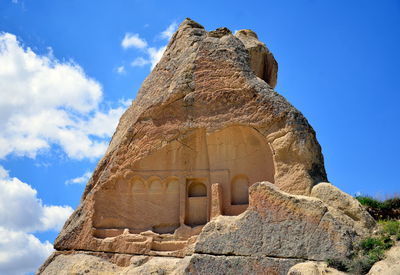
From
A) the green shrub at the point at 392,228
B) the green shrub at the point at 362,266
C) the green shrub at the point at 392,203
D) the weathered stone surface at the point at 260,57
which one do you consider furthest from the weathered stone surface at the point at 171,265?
the weathered stone surface at the point at 260,57

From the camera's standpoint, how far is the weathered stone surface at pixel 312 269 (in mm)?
10617

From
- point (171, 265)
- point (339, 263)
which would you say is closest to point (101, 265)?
point (171, 265)

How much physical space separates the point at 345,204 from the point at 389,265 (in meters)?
2.51

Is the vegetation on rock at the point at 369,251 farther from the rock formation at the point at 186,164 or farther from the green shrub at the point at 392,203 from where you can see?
the green shrub at the point at 392,203

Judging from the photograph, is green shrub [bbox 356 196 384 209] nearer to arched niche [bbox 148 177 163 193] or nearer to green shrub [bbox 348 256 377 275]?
arched niche [bbox 148 177 163 193]

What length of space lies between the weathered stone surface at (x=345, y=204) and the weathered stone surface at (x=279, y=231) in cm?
70

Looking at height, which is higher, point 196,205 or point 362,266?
point 196,205

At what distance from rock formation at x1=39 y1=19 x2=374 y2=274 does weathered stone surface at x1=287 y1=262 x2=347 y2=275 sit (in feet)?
9.83

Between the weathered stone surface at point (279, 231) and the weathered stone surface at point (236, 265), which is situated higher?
the weathered stone surface at point (279, 231)

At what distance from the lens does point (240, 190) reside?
53.0 feet

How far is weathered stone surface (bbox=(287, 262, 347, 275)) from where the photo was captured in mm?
10617

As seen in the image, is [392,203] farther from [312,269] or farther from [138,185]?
[312,269]

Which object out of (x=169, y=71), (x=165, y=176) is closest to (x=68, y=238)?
(x=165, y=176)

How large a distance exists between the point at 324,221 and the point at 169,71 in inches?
346
